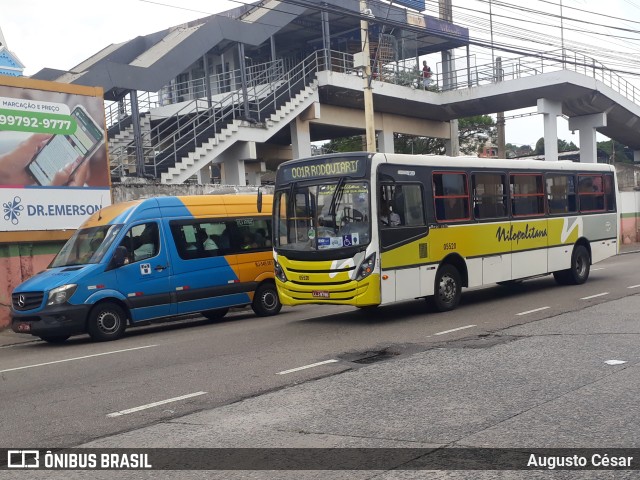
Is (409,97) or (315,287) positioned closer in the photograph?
(315,287)

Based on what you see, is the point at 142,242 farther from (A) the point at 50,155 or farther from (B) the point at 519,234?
(B) the point at 519,234

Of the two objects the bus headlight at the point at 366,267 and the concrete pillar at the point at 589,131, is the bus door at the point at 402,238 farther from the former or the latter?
the concrete pillar at the point at 589,131

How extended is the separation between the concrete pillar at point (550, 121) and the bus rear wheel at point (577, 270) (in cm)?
1761

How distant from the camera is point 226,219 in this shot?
1636 cm

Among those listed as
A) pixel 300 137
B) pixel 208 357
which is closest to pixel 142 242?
pixel 208 357

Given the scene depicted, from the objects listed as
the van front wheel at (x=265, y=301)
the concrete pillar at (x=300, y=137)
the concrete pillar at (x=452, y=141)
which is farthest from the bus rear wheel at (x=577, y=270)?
the concrete pillar at (x=452, y=141)

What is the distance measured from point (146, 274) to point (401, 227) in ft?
16.3

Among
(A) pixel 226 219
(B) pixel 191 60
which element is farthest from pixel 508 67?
(A) pixel 226 219

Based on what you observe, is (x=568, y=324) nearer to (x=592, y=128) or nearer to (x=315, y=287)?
(x=315, y=287)

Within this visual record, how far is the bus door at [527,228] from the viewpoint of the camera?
16.6m

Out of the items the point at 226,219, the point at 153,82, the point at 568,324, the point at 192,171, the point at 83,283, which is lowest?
the point at 568,324

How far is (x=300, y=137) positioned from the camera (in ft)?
103

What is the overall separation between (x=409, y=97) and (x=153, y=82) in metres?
12.8

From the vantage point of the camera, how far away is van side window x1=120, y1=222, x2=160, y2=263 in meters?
14.5
